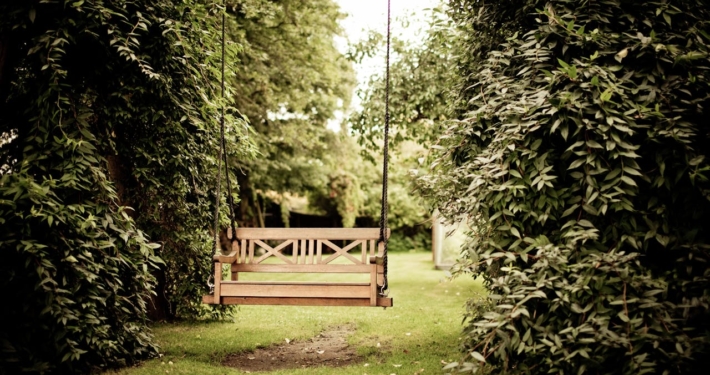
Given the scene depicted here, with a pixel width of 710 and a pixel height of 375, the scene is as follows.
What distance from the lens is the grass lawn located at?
4.94 meters

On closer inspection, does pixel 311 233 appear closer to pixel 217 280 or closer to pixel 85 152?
pixel 217 280

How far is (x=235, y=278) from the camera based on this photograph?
5.77 m

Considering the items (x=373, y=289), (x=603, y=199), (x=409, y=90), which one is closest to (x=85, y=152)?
(x=373, y=289)

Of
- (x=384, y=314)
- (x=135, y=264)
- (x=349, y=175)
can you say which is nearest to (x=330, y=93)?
(x=349, y=175)

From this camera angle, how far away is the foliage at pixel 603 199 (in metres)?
2.94

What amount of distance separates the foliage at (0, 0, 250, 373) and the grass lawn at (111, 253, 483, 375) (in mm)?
590

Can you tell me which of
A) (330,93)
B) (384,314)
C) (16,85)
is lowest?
(384,314)

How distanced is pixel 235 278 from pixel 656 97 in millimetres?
4370

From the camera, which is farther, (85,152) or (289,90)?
(289,90)

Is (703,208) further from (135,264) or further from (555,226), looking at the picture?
(135,264)

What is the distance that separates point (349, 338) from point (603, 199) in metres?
4.08

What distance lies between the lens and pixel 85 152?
425 cm

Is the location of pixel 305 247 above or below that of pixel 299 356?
above

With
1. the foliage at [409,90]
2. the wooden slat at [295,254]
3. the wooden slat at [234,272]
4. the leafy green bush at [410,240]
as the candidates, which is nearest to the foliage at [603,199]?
the wooden slat at [295,254]
